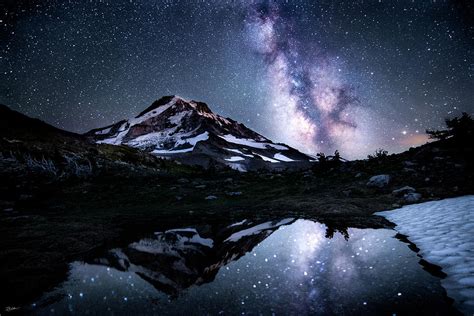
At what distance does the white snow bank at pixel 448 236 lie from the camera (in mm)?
3183

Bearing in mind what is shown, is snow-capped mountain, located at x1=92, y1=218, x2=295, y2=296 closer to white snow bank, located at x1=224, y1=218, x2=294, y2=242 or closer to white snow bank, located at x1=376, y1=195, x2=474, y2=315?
white snow bank, located at x1=224, y1=218, x2=294, y2=242

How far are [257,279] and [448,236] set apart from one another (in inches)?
148

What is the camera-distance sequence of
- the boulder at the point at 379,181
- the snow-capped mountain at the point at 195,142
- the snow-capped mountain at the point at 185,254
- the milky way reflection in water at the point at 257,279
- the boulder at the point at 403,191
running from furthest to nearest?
the snow-capped mountain at the point at 195,142, the boulder at the point at 379,181, the boulder at the point at 403,191, the snow-capped mountain at the point at 185,254, the milky way reflection in water at the point at 257,279

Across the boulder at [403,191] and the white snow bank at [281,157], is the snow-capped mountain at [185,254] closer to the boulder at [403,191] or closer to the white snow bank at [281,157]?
the boulder at [403,191]

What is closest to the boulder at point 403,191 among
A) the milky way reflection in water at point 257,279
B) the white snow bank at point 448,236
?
the white snow bank at point 448,236

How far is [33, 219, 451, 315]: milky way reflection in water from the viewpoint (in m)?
3.16

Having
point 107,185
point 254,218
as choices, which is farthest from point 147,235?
point 107,185

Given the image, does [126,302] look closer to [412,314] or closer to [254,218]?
[412,314]

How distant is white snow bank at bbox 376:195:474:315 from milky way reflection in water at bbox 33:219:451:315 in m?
0.20

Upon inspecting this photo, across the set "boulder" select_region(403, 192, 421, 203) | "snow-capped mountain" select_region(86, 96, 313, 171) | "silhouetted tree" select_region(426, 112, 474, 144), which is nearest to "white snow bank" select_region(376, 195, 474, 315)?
"boulder" select_region(403, 192, 421, 203)

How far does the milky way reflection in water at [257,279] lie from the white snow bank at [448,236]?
0.20 m

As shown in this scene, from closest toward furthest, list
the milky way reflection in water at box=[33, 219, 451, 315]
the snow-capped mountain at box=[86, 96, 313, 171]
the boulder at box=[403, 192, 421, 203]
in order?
the milky way reflection in water at box=[33, 219, 451, 315] → the boulder at box=[403, 192, 421, 203] → the snow-capped mountain at box=[86, 96, 313, 171]

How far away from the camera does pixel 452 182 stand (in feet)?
33.1

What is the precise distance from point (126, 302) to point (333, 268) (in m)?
3.06
